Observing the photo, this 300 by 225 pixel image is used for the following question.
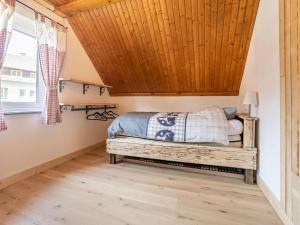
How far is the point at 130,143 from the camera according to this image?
8.36 feet

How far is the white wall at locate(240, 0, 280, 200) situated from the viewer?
1.60m

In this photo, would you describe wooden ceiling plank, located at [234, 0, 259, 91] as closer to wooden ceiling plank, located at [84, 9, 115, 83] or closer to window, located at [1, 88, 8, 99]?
wooden ceiling plank, located at [84, 9, 115, 83]

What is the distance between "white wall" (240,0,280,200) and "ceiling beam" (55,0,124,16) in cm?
183

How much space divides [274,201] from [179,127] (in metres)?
1.20

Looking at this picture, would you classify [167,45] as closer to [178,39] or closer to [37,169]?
[178,39]

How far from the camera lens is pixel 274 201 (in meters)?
1.61

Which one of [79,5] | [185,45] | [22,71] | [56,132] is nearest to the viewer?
[22,71]

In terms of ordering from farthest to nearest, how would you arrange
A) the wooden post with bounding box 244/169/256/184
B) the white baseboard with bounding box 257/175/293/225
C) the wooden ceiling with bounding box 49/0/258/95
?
1. the wooden ceiling with bounding box 49/0/258/95
2. the wooden post with bounding box 244/169/256/184
3. the white baseboard with bounding box 257/175/293/225

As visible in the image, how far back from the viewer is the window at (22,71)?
2.07 m

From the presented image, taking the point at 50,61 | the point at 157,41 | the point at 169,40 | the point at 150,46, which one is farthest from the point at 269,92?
the point at 50,61

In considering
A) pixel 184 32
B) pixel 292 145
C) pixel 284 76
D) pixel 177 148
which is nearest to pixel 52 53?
pixel 184 32

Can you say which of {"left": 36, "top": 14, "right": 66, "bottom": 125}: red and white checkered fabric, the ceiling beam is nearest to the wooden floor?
{"left": 36, "top": 14, "right": 66, "bottom": 125}: red and white checkered fabric

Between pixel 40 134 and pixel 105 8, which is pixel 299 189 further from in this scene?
pixel 105 8

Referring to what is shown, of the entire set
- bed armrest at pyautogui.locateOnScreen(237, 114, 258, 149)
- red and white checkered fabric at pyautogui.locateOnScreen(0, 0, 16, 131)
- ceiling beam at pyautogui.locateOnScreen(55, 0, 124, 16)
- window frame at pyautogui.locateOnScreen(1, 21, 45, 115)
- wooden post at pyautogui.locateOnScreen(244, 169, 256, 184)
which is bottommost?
wooden post at pyautogui.locateOnScreen(244, 169, 256, 184)
